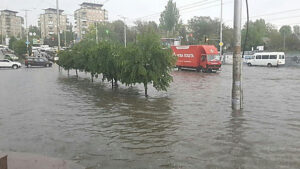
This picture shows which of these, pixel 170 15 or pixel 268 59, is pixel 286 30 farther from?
pixel 268 59

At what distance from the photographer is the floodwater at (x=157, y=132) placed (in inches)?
237

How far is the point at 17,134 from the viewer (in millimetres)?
7973

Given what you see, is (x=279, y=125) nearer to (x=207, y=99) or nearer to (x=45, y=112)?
(x=207, y=99)

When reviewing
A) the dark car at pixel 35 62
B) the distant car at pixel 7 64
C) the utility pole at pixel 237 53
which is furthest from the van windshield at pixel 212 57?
the distant car at pixel 7 64

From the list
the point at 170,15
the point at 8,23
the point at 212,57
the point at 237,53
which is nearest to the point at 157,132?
the point at 237,53

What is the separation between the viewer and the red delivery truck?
32541 mm

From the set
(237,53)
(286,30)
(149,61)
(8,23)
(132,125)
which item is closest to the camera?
(132,125)

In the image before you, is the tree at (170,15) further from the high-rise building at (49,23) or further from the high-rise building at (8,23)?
the high-rise building at (8,23)

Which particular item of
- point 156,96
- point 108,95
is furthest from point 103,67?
point 156,96

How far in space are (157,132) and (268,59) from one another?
37294mm

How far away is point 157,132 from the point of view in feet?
26.8

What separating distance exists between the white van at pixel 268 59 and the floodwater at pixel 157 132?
2871 cm

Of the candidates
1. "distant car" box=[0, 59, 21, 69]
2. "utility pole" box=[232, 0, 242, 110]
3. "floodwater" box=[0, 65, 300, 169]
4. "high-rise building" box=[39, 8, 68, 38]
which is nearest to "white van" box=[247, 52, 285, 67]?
"floodwater" box=[0, 65, 300, 169]

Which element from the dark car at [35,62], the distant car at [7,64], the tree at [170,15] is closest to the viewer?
the distant car at [7,64]
